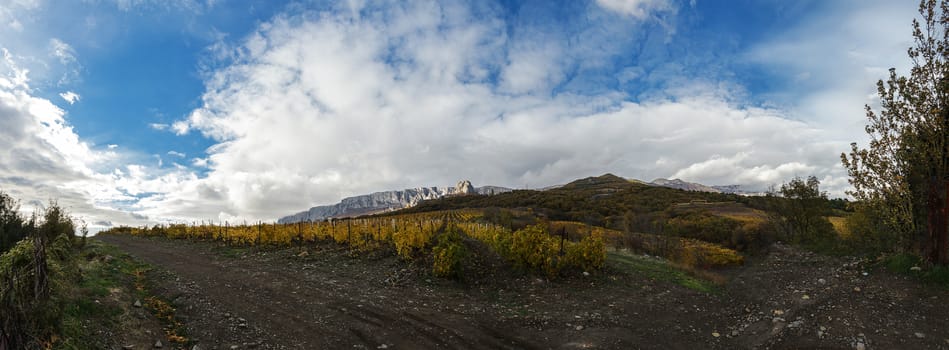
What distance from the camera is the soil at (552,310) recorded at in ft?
29.3

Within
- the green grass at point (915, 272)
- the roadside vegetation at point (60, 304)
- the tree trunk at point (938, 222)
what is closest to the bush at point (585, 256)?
the green grass at point (915, 272)

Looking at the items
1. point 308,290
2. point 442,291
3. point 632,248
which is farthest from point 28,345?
point 632,248

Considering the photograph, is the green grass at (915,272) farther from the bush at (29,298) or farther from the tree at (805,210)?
the tree at (805,210)

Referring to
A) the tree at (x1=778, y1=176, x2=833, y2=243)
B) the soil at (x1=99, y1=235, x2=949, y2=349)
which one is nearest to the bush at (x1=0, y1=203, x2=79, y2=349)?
the soil at (x1=99, y1=235, x2=949, y2=349)

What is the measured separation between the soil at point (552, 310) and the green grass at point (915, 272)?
0.29m

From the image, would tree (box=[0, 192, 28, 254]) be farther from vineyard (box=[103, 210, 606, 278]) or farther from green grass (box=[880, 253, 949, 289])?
green grass (box=[880, 253, 949, 289])

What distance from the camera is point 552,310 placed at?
39.7ft

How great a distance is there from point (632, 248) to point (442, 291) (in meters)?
22.8

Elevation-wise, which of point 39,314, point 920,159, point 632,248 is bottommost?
point 632,248

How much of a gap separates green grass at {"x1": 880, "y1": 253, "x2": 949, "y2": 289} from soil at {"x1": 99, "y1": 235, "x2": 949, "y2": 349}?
293mm

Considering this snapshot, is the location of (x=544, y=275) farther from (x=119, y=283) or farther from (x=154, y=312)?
(x=119, y=283)

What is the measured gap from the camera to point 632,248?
3197 cm

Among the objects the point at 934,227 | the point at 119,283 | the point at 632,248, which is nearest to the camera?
the point at 934,227

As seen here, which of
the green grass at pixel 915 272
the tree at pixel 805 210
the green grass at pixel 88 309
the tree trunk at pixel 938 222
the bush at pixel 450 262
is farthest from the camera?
the tree at pixel 805 210
